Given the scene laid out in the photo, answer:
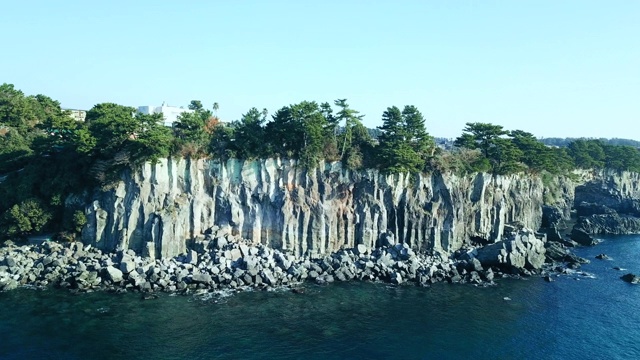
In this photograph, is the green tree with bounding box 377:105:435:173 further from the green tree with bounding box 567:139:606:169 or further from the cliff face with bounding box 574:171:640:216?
the green tree with bounding box 567:139:606:169

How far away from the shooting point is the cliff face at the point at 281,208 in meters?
47.9

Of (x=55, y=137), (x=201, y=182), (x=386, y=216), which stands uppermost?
(x=55, y=137)

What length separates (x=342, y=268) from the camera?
4762 cm

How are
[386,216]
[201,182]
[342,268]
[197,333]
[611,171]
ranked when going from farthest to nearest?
[611,171]
[386,216]
[201,182]
[342,268]
[197,333]

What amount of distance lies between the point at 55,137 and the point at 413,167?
43.2 m

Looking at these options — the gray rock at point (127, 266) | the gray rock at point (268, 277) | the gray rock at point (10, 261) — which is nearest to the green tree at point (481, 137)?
the gray rock at point (268, 277)

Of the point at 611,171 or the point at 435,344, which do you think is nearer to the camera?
the point at 435,344

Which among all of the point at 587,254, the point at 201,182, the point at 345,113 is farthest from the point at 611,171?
the point at 201,182

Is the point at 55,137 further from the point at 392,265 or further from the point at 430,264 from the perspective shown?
the point at 430,264

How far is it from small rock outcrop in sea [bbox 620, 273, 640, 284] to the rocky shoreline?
5.31 meters

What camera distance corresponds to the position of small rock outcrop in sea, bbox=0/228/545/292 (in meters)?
42.4

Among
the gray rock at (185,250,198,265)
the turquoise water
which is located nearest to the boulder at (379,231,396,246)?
the turquoise water

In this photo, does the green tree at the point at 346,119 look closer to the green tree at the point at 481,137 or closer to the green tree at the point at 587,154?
the green tree at the point at 481,137

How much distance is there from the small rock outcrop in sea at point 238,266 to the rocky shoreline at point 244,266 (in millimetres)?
82
